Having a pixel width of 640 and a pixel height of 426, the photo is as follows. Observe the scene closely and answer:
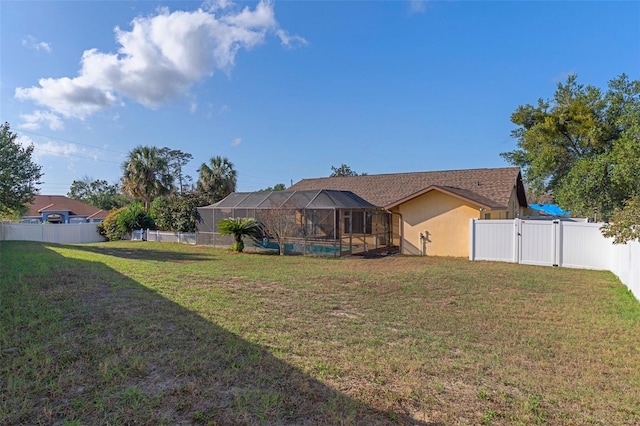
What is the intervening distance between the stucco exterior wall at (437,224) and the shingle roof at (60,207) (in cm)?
3220

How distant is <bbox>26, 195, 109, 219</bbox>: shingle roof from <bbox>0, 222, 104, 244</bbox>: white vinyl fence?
957cm

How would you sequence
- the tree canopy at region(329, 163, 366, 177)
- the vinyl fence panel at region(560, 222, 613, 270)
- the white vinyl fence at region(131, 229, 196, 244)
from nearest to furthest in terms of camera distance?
the vinyl fence panel at region(560, 222, 613, 270) < the white vinyl fence at region(131, 229, 196, 244) < the tree canopy at region(329, 163, 366, 177)

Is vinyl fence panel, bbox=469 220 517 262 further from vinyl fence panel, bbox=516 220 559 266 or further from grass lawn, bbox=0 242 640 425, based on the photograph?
grass lawn, bbox=0 242 640 425

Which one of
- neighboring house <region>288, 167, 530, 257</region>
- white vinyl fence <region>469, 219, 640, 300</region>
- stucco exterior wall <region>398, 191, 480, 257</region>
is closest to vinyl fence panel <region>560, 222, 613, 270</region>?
white vinyl fence <region>469, 219, 640, 300</region>

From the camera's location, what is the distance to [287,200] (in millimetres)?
16344

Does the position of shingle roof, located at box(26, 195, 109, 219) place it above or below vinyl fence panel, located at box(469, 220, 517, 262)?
above

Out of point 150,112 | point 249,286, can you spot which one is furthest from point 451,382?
point 150,112

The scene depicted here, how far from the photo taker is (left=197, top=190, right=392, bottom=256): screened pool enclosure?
15.2 metres

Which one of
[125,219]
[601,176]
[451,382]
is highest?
[601,176]

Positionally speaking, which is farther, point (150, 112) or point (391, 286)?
point (150, 112)

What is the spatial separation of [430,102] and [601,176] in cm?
835

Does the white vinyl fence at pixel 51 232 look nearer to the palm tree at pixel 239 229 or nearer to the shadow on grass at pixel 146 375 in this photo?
the palm tree at pixel 239 229

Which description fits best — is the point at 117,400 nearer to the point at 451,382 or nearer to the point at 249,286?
→ the point at 451,382

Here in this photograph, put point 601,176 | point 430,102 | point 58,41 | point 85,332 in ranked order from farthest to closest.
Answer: point 430,102, point 601,176, point 58,41, point 85,332
